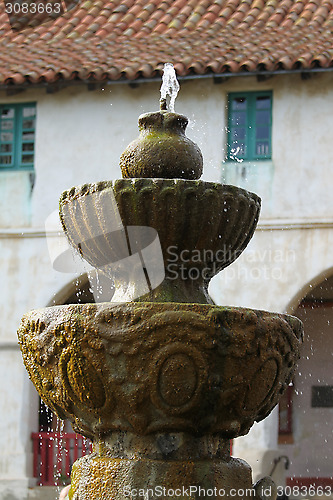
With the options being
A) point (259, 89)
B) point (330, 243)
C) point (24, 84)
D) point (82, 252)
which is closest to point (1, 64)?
point (24, 84)

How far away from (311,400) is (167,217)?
1111 centimetres

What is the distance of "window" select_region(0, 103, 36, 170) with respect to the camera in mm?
12156

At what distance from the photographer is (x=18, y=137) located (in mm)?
12156

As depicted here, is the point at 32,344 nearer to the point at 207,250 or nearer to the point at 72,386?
the point at 72,386

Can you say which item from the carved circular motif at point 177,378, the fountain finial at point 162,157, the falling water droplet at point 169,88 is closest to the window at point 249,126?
the falling water droplet at point 169,88

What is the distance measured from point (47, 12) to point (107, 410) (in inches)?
427

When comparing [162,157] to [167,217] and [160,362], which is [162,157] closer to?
[167,217]

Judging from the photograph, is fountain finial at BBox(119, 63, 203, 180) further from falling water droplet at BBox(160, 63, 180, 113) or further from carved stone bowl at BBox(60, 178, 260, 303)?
falling water droplet at BBox(160, 63, 180, 113)

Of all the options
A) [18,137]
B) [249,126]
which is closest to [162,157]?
[249,126]

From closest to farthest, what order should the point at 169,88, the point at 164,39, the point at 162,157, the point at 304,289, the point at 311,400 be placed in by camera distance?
1. the point at 162,157
2. the point at 169,88
3. the point at 304,289
4. the point at 164,39
5. the point at 311,400

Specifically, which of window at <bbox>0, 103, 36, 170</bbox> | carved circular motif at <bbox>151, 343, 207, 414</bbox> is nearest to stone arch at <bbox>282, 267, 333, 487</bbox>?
window at <bbox>0, 103, 36, 170</bbox>

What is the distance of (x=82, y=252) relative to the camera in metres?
4.01

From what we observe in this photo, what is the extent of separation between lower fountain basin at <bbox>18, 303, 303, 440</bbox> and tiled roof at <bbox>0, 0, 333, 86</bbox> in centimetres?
793

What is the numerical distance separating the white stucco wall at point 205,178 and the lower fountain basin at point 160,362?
775 centimetres
